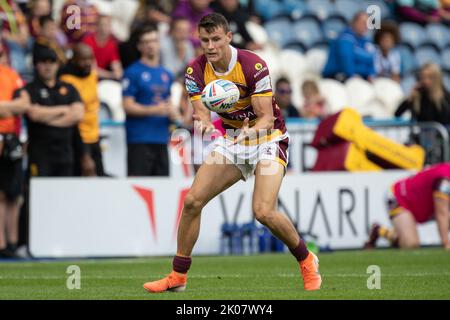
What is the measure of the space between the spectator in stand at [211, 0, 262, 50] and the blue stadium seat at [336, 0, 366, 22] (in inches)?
147

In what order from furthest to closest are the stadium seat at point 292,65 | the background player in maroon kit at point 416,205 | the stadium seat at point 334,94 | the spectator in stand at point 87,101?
the stadium seat at point 292,65
the stadium seat at point 334,94
the spectator in stand at point 87,101
the background player in maroon kit at point 416,205

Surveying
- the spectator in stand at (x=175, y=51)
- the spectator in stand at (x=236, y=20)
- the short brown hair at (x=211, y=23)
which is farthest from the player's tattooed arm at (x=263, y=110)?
the spectator in stand at (x=236, y=20)

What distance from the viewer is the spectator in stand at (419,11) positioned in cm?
2438

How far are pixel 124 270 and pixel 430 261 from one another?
3.69 meters

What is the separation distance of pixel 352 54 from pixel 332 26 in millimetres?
2553

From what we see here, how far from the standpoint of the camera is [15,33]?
60.4ft

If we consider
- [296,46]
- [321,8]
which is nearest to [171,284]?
[296,46]

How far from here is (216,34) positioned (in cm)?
995

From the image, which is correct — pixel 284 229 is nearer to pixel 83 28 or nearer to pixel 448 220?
pixel 448 220

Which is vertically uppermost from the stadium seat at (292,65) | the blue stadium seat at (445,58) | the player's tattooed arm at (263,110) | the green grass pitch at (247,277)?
the blue stadium seat at (445,58)

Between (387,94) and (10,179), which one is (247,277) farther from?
(387,94)

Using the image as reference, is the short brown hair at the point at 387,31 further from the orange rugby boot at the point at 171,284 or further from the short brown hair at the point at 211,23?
the orange rugby boot at the point at 171,284

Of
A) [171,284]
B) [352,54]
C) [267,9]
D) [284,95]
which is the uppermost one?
[267,9]

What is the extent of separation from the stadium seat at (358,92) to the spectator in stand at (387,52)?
28.6 inches
